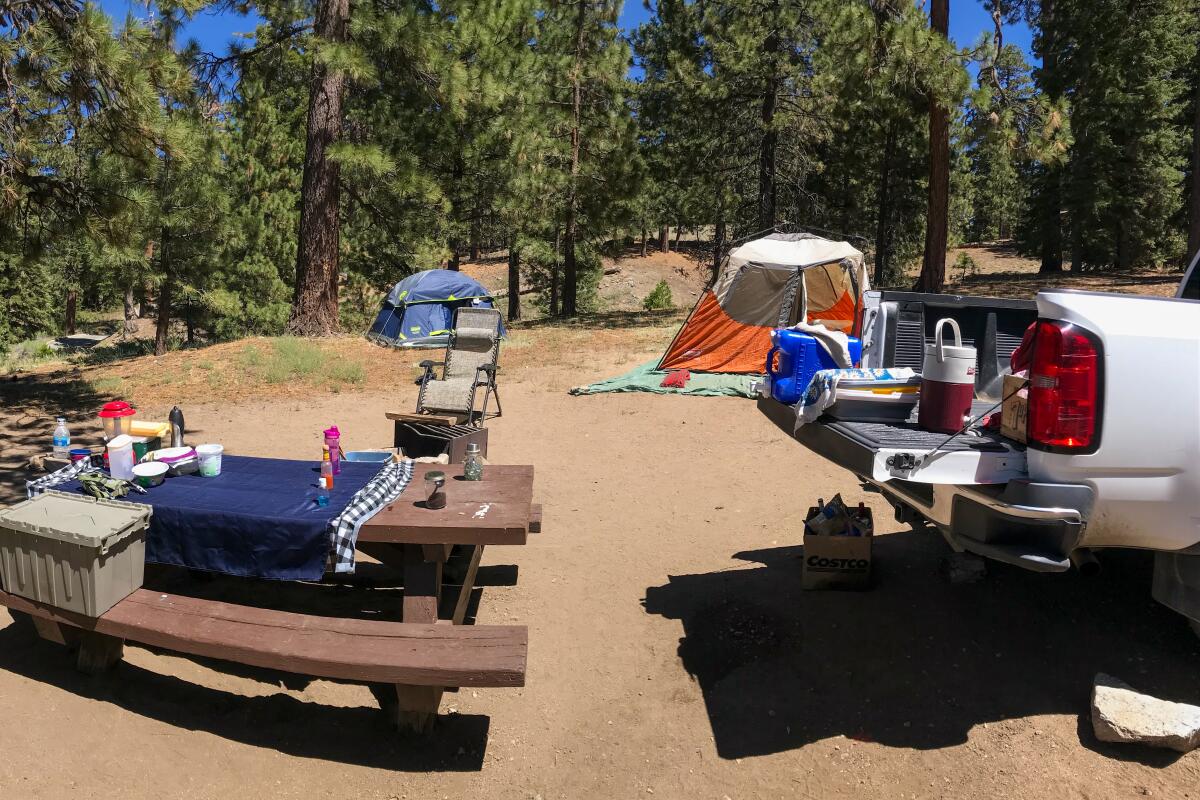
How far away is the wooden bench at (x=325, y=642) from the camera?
3.21 m

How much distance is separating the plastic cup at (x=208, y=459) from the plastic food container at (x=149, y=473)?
0.18 m

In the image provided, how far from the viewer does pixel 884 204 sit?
22141mm

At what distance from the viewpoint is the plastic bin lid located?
3438 millimetres

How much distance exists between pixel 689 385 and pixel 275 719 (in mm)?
7415

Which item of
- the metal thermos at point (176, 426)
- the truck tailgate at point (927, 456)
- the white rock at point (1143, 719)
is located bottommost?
the white rock at point (1143, 719)

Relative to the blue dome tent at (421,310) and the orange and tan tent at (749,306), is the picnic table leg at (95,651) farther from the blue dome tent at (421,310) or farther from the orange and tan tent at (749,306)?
the blue dome tent at (421,310)

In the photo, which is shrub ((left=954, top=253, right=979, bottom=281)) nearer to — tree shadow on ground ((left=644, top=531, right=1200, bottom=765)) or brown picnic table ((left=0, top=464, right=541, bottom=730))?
tree shadow on ground ((left=644, top=531, right=1200, bottom=765))

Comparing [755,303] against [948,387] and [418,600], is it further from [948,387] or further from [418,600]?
[418,600]

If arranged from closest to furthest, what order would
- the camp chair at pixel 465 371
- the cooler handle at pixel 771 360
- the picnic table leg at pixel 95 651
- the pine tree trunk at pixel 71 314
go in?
1. the picnic table leg at pixel 95 651
2. the cooler handle at pixel 771 360
3. the camp chair at pixel 465 371
4. the pine tree trunk at pixel 71 314

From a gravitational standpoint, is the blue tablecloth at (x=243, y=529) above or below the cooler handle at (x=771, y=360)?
below

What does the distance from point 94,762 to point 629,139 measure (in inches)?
691

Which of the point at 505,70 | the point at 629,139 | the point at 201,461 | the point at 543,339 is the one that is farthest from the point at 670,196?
the point at 201,461

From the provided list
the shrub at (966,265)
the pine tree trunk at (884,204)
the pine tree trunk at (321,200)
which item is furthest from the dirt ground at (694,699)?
the shrub at (966,265)

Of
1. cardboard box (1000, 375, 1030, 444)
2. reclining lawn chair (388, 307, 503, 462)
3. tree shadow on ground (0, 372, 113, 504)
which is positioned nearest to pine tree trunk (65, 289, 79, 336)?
tree shadow on ground (0, 372, 113, 504)
